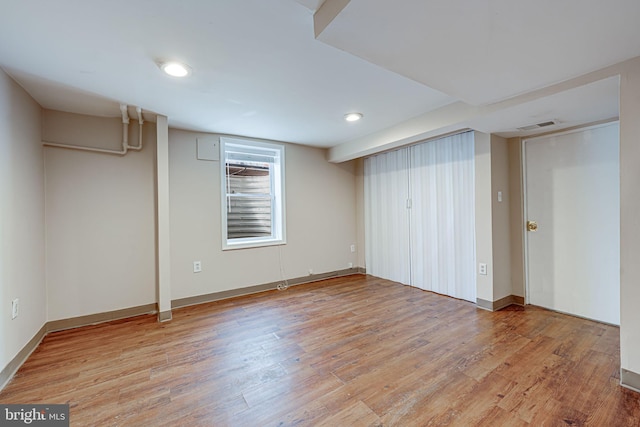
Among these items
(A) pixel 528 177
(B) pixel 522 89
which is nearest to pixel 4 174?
(B) pixel 522 89

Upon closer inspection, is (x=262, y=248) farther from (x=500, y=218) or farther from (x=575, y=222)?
(x=575, y=222)

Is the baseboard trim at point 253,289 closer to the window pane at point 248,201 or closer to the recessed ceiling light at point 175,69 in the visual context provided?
the window pane at point 248,201

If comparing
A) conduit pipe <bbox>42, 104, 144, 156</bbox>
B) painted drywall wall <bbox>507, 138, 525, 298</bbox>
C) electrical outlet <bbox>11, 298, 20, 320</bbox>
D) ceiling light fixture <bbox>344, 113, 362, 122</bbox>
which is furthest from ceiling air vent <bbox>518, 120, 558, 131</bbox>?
electrical outlet <bbox>11, 298, 20, 320</bbox>

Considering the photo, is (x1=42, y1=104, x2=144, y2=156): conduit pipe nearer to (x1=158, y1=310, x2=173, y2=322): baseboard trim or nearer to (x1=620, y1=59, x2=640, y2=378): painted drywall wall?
(x1=158, y1=310, x2=173, y2=322): baseboard trim

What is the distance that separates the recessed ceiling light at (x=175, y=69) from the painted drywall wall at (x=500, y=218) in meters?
3.15

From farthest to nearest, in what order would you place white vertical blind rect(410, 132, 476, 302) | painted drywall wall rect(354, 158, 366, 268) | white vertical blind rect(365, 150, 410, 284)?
painted drywall wall rect(354, 158, 366, 268) < white vertical blind rect(365, 150, 410, 284) < white vertical blind rect(410, 132, 476, 302)

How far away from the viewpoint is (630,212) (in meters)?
1.71

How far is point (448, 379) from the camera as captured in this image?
185cm

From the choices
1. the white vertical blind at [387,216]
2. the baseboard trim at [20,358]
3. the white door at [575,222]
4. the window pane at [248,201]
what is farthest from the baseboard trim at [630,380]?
the baseboard trim at [20,358]

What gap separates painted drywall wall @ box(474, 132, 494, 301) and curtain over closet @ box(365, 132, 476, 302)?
135 mm

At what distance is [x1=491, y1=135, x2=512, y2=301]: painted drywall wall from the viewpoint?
3078 millimetres

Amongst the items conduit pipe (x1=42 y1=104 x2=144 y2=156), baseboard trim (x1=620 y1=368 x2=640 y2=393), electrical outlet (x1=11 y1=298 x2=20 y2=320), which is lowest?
baseboard trim (x1=620 y1=368 x2=640 y2=393)

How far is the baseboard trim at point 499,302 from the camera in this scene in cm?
306

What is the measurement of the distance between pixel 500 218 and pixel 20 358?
4699mm
